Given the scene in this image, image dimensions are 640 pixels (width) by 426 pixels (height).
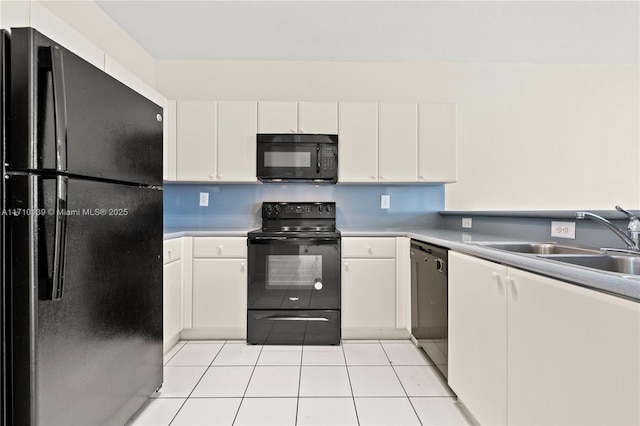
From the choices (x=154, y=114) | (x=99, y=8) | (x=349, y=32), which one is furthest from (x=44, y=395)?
(x=349, y=32)

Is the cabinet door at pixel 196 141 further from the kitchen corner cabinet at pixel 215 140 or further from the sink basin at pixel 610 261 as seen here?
the sink basin at pixel 610 261

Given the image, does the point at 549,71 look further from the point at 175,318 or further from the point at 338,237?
the point at 175,318

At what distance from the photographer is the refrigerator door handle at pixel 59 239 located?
→ 1.04 metres

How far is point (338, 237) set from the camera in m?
2.50

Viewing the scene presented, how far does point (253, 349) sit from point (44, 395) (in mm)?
1490

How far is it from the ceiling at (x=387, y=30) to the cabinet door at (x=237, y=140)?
1.99ft

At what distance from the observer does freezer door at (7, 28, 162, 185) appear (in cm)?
101

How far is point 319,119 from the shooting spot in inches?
108

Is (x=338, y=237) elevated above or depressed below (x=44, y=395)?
above

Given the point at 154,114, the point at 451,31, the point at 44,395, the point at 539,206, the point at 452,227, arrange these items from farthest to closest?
the point at 539,206 < the point at 452,227 < the point at 451,31 < the point at 154,114 < the point at 44,395

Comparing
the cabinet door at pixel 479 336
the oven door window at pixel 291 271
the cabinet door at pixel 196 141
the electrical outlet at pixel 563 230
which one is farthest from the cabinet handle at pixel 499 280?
the cabinet door at pixel 196 141

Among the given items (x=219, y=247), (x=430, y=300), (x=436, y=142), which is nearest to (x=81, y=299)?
(x=219, y=247)

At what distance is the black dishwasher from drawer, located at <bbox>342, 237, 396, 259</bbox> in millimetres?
187

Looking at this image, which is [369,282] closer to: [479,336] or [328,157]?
[328,157]
